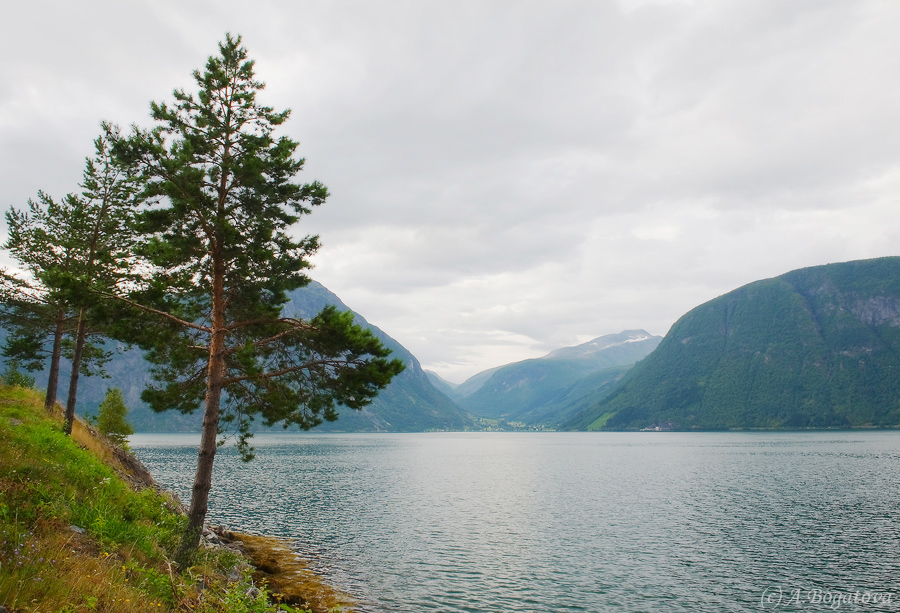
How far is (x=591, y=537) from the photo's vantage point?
140 feet

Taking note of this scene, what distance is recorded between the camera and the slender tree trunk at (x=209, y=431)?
63.4ft

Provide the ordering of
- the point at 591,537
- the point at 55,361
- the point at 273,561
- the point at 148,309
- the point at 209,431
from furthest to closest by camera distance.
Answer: the point at 591,537
the point at 55,361
the point at 273,561
the point at 209,431
the point at 148,309

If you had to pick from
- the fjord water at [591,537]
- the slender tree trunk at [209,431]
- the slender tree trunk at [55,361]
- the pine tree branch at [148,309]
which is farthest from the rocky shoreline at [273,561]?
the pine tree branch at [148,309]

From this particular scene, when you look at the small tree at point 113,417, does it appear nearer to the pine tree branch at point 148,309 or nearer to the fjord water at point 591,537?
the fjord water at point 591,537

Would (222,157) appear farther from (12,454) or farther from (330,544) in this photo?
(330,544)

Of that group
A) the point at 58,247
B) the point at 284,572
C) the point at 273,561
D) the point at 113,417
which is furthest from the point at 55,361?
the point at 113,417

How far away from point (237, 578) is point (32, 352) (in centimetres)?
2618

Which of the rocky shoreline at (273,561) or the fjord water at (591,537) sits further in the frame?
the fjord water at (591,537)

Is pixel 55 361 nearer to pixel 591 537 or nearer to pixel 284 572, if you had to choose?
pixel 284 572

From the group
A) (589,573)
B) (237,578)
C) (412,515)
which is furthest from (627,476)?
(237,578)

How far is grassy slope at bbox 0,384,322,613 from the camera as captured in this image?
10.4 meters

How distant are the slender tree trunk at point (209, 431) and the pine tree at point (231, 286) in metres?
0.05

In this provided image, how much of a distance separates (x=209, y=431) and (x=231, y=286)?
6047 mm

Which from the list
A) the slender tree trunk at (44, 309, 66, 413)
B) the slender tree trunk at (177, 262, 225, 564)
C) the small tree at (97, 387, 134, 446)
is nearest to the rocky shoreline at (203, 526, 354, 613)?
the slender tree trunk at (177, 262, 225, 564)
